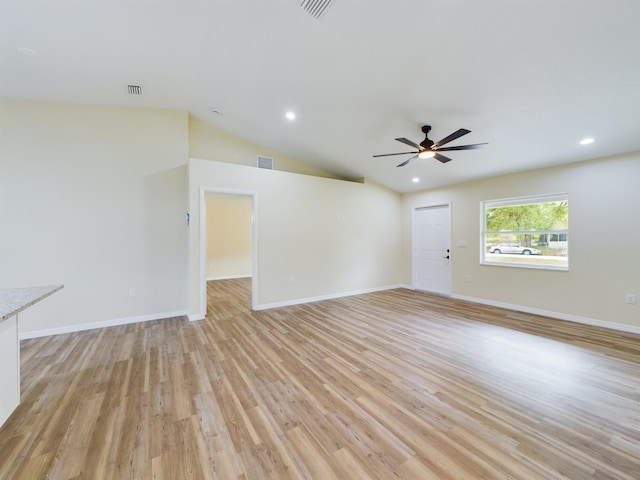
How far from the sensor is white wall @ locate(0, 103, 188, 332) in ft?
11.5

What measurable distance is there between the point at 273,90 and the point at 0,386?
3.95 metres

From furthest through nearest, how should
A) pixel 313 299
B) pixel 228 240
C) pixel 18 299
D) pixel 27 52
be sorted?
pixel 228 240 → pixel 313 299 → pixel 27 52 → pixel 18 299

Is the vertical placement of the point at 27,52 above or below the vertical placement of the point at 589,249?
above

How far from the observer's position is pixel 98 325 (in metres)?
3.84

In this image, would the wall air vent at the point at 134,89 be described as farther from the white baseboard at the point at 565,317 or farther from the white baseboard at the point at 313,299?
the white baseboard at the point at 565,317

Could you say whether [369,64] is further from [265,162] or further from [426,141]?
[265,162]

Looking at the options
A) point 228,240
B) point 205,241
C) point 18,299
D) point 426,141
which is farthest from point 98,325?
point 426,141

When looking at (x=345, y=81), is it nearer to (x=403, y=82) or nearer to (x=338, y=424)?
(x=403, y=82)

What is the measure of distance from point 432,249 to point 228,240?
6.19 m

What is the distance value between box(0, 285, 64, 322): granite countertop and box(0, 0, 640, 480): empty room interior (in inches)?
1.2

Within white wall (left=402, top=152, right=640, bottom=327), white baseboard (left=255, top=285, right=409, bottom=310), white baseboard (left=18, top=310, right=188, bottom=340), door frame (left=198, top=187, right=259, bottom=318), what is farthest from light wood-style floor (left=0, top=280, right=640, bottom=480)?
white baseboard (left=255, top=285, right=409, bottom=310)

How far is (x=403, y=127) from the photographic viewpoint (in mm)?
3795

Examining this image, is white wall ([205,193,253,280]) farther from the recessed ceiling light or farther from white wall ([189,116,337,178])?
the recessed ceiling light

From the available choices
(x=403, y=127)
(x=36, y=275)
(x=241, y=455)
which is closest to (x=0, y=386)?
(x=241, y=455)
